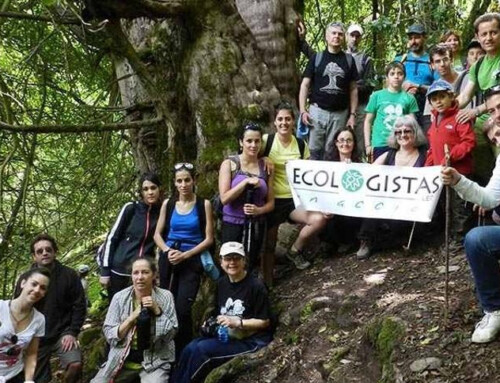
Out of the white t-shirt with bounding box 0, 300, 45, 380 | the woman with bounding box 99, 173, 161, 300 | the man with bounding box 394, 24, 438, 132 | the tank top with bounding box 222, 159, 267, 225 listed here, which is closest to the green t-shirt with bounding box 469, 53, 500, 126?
the man with bounding box 394, 24, 438, 132

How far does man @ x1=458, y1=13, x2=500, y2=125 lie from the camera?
5.15 metres

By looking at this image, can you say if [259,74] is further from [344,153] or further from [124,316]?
[124,316]

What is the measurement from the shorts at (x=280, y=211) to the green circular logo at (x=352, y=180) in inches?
22.4

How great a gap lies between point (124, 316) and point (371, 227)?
2409mm

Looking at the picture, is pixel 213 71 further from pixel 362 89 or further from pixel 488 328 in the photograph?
pixel 488 328

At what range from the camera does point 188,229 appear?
555 centimetres

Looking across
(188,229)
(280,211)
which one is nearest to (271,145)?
(280,211)

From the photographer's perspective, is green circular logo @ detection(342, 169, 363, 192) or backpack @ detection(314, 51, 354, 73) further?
backpack @ detection(314, 51, 354, 73)

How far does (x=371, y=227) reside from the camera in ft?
19.2

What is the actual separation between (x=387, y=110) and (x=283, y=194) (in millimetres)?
1333

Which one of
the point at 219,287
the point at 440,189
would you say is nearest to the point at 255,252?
the point at 219,287

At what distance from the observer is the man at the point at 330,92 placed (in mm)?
6566

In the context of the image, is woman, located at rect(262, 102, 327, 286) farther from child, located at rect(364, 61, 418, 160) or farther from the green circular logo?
child, located at rect(364, 61, 418, 160)

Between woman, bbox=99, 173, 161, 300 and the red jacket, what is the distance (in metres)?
2.58
